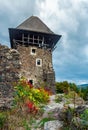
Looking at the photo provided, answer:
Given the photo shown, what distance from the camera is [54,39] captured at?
43.5 metres

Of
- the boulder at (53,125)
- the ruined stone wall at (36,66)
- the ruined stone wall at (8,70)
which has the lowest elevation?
the boulder at (53,125)

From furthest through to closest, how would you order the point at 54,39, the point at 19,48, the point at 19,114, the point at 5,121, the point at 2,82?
the point at 54,39 → the point at 19,48 → the point at 2,82 → the point at 19,114 → the point at 5,121

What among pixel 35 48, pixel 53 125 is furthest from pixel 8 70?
pixel 35 48

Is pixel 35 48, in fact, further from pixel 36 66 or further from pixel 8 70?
pixel 8 70

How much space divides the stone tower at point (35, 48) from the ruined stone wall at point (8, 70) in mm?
28042

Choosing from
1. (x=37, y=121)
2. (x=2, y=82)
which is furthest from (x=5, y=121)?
(x=2, y=82)

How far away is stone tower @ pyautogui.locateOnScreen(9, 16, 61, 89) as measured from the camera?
127 ft

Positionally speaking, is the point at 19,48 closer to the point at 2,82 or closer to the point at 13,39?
the point at 13,39

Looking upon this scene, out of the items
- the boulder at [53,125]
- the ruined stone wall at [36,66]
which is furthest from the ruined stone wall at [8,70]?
the ruined stone wall at [36,66]

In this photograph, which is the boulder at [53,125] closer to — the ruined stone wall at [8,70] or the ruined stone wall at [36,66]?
the ruined stone wall at [8,70]

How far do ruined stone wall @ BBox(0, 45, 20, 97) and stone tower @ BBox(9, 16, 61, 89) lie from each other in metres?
28.0

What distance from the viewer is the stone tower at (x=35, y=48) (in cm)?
3884

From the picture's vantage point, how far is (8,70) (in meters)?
9.66

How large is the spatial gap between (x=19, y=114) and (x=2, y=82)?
1.86 meters
